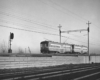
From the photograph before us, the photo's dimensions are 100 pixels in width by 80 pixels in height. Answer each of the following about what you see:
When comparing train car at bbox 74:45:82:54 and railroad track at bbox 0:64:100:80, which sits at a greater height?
train car at bbox 74:45:82:54

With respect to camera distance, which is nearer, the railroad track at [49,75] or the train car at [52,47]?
the railroad track at [49,75]

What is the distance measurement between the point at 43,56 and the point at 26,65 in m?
3.58

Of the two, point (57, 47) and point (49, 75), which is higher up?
point (57, 47)

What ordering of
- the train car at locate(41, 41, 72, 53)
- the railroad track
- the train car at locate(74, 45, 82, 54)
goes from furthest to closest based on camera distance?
1. the train car at locate(74, 45, 82, 54)
2. the train car at locate(41, 41, 72, 53)
3. the railroad track

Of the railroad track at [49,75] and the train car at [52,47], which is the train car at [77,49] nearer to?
the train car at [52,47]

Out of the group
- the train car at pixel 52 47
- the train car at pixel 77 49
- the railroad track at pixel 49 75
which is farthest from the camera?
the train car at pixel 77 49

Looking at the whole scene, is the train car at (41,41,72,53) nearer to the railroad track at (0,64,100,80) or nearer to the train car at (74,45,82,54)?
the train car at (74,45,82,54)

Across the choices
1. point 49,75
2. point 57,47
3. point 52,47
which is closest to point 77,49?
point 57,47

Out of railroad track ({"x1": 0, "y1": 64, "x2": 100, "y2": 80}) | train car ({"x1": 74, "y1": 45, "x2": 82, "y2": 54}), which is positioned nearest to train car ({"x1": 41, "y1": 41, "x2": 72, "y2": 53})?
train car ({"x1": 74, "y1": 45, "x2": 82, "y2": 54})

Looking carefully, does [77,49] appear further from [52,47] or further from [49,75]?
[49,75]

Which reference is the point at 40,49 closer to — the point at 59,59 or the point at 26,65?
the point at 59,59

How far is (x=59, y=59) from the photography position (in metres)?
24.2

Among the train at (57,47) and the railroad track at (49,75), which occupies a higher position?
the train at (57,47)

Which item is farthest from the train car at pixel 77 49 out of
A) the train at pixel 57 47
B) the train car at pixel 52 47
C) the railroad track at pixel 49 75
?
the railroad track at pixel 49 75
